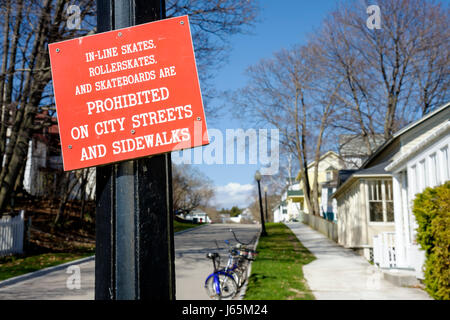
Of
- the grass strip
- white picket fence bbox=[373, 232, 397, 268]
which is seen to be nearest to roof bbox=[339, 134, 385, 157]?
the grass strip

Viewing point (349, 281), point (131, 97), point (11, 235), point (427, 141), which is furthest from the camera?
point (11, 235)

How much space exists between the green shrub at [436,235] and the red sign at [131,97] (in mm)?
7250

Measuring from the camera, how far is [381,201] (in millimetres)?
18641

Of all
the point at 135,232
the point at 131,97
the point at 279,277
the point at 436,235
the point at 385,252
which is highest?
the point at 131,97

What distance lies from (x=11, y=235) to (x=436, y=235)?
13.7 meters

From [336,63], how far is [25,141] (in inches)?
853

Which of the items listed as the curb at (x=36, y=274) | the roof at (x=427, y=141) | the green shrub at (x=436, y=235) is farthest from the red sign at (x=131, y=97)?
the curb at (x=36, y=274)

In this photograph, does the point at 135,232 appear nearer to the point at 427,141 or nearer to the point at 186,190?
the point at 427,141

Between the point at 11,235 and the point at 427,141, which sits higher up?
the point at 427,141

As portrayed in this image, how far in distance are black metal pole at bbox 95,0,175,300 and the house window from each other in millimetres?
17986

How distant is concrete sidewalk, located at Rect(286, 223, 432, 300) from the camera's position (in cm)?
932

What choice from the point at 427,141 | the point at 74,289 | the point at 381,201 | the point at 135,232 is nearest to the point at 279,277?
the point at 427,141

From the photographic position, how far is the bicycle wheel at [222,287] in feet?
29.8
